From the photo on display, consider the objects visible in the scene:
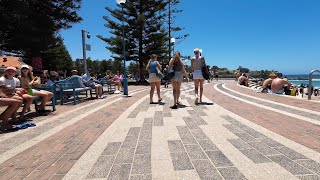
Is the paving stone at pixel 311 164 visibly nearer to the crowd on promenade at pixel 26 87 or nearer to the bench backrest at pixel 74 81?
the crowd on promenade at pixel 26 87

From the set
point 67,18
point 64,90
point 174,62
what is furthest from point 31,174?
point 67,18

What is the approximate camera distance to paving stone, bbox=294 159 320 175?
10.5 feet

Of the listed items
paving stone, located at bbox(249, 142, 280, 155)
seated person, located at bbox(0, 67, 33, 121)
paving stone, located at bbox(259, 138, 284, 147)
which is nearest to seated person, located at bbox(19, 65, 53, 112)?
seated person, located at bbox(0, 67, 33, 121)

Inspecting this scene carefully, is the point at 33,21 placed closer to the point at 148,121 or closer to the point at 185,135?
the point at 148,121

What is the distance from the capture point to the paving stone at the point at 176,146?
13.4 feet

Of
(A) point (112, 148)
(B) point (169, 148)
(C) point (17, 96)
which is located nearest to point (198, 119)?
(B) point (169, 148)

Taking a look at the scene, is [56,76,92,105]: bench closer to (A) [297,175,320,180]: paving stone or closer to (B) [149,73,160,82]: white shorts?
(B) [149,73,160,82]: white shorts

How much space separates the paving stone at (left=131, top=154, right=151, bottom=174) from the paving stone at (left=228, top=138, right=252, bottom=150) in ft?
4.28

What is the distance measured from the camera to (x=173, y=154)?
390 centimetres

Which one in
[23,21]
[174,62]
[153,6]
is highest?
[153,6]

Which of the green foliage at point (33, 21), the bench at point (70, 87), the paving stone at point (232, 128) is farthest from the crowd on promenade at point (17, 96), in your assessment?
the green foliage at point (33, 21)

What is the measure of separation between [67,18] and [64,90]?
12.1 metres

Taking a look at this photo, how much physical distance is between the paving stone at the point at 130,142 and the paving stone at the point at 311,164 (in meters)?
2.26

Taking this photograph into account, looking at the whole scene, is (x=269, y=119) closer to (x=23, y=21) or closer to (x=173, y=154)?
(x=173, y=154)
